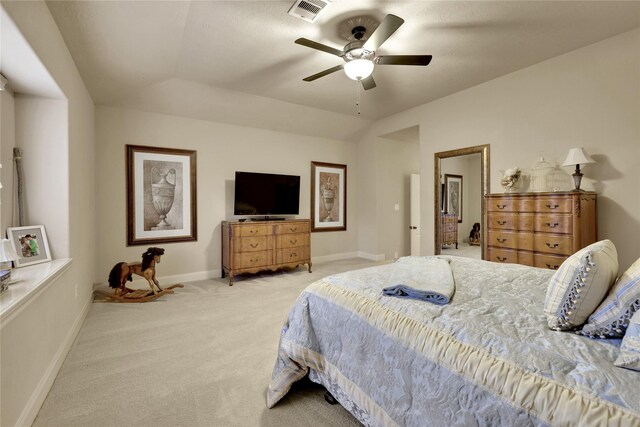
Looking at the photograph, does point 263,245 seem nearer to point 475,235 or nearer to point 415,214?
point 475,235

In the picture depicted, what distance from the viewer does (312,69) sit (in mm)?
3684

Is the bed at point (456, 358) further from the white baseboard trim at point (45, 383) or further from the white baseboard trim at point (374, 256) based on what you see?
the white baseboard trim at point (374, 256)

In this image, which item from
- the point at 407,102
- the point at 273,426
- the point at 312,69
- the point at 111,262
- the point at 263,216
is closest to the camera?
the point at 273,426

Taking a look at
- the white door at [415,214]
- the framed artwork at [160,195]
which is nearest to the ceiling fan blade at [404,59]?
the framed artwork at [160,195]

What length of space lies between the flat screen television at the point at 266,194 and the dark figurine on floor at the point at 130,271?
1406mm

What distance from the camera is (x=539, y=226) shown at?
319 cm

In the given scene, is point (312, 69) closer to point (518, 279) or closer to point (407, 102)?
point (407, 102)

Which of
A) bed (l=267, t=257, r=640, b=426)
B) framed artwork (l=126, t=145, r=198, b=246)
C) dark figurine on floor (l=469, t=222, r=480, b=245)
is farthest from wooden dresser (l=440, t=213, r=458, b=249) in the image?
framed artwork (l=126, t=145, r=198, b=246)

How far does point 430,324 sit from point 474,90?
163 inches

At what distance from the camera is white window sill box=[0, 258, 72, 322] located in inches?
56.7

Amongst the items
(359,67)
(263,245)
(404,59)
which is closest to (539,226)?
(404,59)


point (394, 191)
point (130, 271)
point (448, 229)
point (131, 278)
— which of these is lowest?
point (131, 278)

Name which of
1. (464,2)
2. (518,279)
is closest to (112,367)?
(518,279)

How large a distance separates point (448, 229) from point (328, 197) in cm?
243
